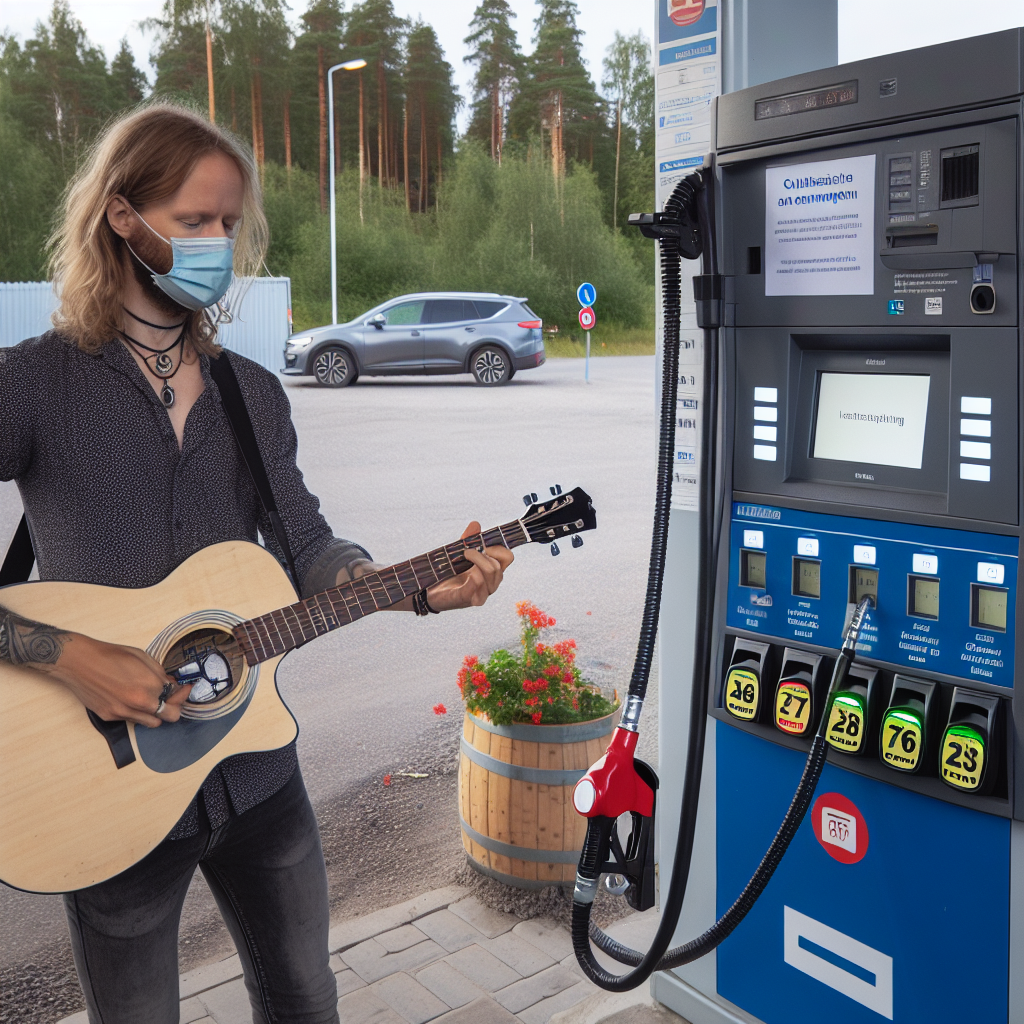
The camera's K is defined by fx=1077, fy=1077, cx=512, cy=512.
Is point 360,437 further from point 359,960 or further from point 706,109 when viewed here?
point 706,109

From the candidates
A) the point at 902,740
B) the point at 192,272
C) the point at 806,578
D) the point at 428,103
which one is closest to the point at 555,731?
the point at 806,578

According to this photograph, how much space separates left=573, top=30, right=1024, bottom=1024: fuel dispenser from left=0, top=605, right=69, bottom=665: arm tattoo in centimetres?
66

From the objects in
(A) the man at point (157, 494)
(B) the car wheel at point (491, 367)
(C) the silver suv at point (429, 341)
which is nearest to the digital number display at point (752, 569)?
(A) the man at point (157, 494)

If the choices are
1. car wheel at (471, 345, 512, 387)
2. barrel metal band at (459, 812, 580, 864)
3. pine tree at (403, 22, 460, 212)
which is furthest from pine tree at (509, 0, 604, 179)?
barrel metal band at (459, 812, 580, 864)

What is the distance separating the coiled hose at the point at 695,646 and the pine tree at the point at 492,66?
9.17ft

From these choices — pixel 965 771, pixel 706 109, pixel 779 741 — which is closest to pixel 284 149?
pixel 706 109

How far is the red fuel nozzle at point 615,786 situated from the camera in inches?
53.4

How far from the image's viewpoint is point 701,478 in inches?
58.2

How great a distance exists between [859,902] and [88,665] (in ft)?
3.32

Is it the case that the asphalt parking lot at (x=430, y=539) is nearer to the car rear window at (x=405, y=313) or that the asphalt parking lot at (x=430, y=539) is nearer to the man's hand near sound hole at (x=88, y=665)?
the car rear window at (x=405, y=313)

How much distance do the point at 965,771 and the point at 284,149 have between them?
3021 millimetres

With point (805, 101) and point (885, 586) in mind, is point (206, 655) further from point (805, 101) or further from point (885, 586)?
point (805, 101)

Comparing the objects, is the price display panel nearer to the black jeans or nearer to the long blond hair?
the black jeans

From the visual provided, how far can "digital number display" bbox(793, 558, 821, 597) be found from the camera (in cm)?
141
